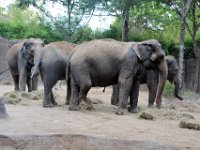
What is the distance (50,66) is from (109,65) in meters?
1.42

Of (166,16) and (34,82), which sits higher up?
(166,16)

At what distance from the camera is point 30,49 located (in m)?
14.2

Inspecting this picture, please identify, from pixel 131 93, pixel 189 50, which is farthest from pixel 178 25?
pixel 131 93

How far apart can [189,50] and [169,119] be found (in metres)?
18.8

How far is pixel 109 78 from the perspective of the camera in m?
11.7

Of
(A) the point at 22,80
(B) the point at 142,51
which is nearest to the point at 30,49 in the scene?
(A) the point at 22,80

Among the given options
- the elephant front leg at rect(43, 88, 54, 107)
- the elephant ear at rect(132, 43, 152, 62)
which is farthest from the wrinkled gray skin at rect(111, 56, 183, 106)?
the elephant front leg at rect(43, 88, 54, 107)

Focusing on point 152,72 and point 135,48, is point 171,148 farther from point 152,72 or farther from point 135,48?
point 152,72

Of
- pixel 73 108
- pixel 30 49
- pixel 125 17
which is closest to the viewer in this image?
pixel 73 108

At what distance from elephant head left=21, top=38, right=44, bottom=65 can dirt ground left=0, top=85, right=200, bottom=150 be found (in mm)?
2555

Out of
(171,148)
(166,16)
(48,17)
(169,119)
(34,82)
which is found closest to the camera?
(171,148)

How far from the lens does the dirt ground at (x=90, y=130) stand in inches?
275

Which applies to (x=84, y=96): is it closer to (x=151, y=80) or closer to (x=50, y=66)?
(x=50, y=66)

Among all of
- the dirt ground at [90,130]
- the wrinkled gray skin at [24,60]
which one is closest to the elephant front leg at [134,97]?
the dirt ground at [90,130]
